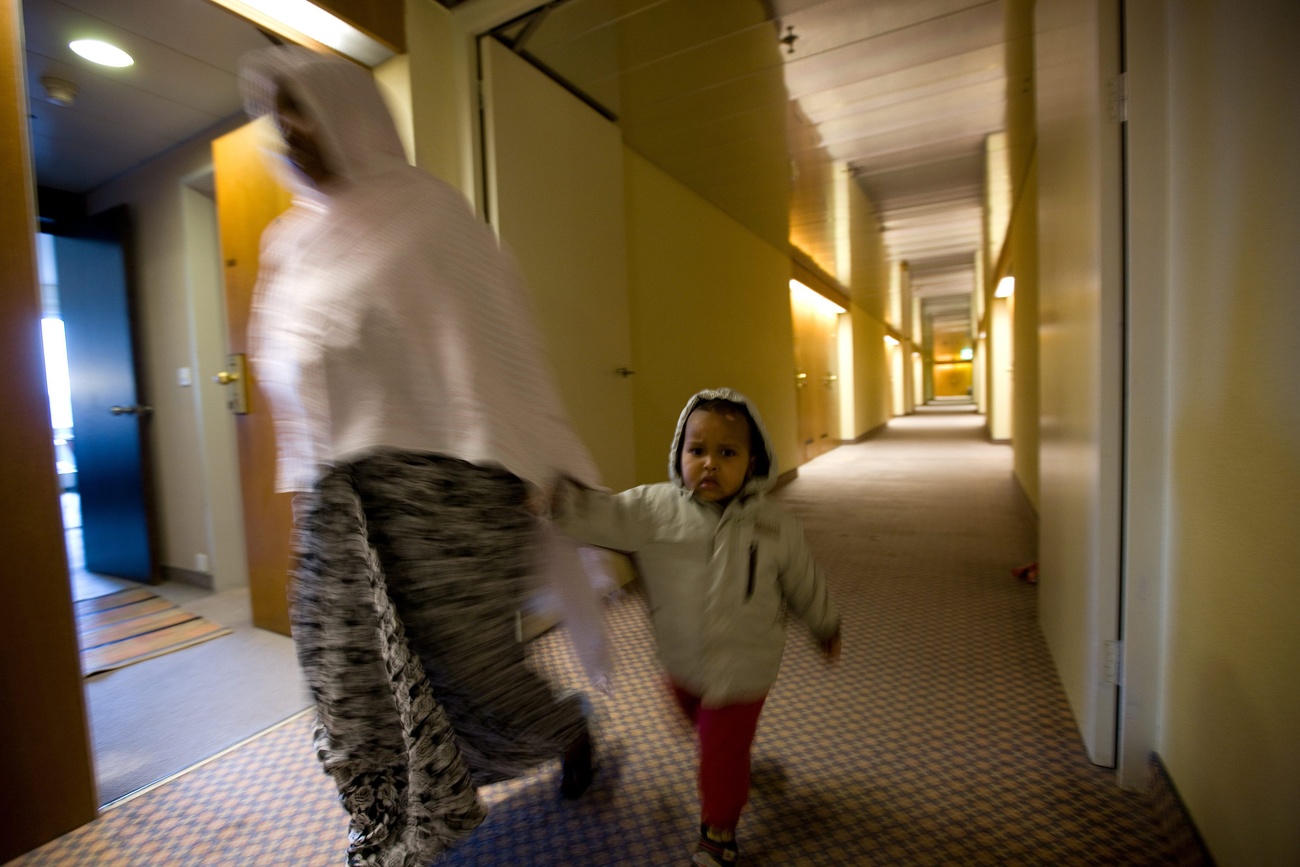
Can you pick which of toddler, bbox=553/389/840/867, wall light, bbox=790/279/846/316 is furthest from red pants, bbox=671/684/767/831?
wall light, bbox=790/279/846/316

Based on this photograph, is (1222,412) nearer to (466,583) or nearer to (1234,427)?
(1234,427)

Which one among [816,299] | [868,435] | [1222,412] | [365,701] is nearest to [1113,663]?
[1222,412]

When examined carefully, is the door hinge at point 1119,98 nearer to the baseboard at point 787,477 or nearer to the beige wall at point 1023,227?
the beige wall at point 1023,227

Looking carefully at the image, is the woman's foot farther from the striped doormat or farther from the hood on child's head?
the striped doormat

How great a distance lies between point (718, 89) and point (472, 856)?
2961 millimetres

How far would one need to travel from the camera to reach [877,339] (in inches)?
459

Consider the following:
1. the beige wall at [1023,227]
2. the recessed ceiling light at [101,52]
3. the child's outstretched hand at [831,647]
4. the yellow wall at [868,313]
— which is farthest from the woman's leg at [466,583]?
the yellow wall at [868,313]

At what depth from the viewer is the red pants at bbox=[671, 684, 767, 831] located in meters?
1.06

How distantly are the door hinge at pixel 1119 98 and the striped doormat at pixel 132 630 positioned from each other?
3413mm

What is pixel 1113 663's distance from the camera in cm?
130

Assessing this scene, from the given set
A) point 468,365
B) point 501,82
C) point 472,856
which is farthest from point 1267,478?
point 501,82

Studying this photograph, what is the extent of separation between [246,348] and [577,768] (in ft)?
6.75

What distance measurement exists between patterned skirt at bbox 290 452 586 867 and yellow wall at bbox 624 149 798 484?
7.10 feet

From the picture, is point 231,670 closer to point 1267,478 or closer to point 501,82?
point 501,82
